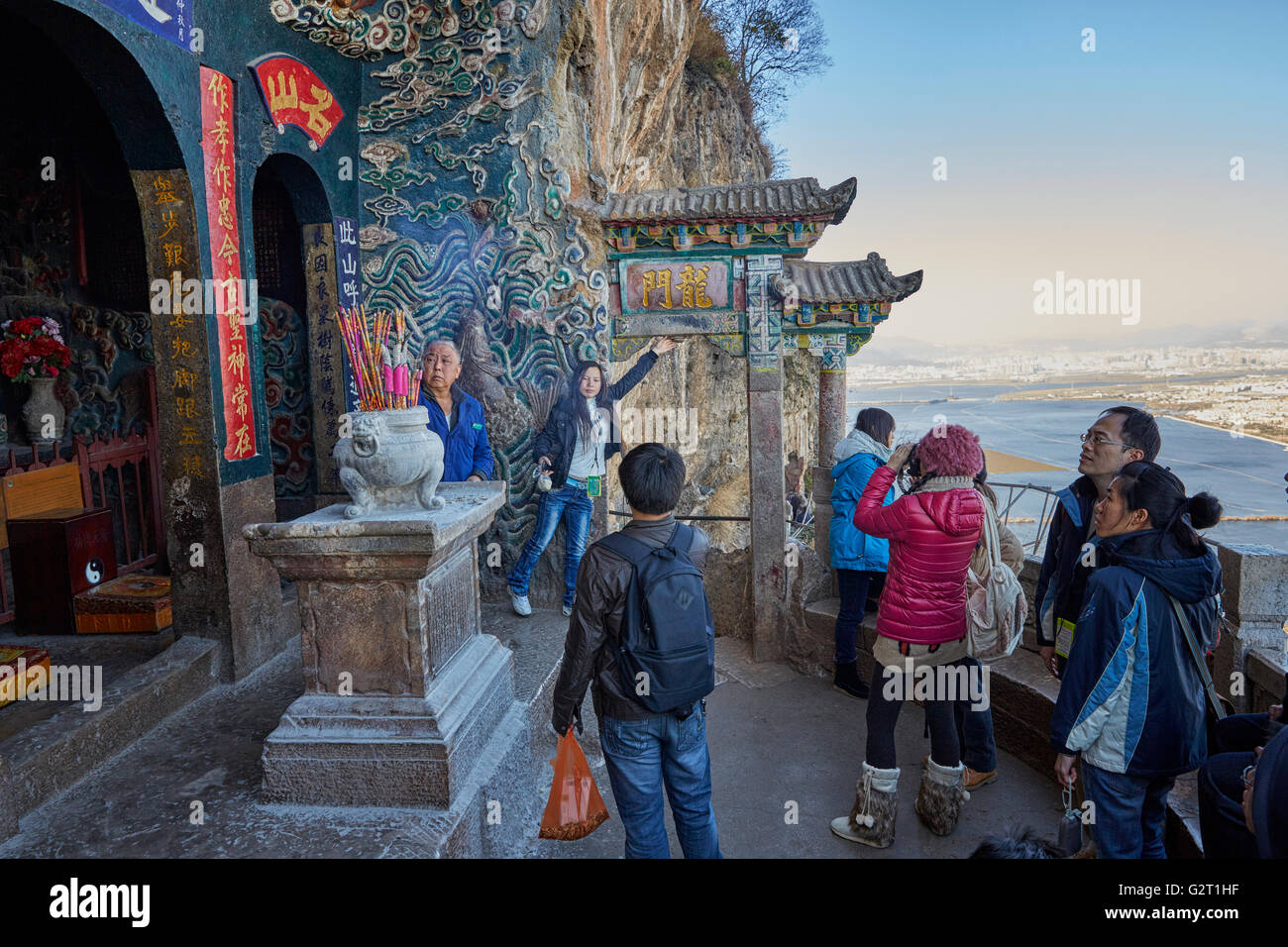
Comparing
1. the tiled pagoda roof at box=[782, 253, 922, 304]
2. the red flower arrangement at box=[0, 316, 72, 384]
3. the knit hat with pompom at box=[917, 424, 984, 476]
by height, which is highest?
the tiled pagoda roof at box=[782, 253, 922, 304]

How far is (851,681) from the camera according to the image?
5457 millimetres

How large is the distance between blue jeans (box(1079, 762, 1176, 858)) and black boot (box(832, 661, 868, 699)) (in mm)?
2849

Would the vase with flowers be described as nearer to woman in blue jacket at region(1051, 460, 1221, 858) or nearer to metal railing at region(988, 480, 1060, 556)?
metal railing at region(988, 480, 1060, 556)

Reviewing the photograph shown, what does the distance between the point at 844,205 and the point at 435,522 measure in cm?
439

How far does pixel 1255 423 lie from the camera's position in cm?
716

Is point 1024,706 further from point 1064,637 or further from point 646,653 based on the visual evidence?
point 646,653

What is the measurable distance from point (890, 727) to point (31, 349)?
247 inches

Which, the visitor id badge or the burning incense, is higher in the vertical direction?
the burning incense

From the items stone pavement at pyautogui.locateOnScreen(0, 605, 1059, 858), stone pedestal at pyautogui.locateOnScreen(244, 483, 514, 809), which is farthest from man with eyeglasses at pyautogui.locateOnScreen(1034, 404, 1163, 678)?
stone pedestal at pyautogui.locateOnScreen(244, 483, 514, 809)

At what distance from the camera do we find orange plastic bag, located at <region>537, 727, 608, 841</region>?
2.74m

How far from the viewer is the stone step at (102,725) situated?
2.98 meters

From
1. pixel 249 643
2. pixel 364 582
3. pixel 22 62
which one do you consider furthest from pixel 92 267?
pixel 364 582

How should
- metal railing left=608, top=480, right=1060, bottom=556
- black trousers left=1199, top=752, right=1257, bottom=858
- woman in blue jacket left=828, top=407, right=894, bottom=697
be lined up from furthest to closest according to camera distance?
metal railing left=608, top=480, right=1060, bottom=556 → woman in blue jacket left=828, top=407, right=894, bottom=697 → black trousers left=1199, top=752, right=1257, bottom=858

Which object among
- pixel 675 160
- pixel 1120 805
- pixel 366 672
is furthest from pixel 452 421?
pixel 675 160
